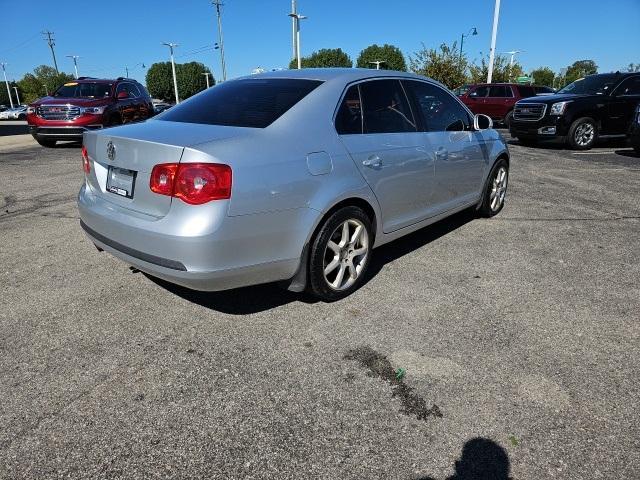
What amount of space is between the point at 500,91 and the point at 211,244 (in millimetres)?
19878

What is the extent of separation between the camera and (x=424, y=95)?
4.25m

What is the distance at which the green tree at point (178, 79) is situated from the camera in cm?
9912

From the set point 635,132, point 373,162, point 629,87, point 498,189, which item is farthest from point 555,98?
point 373,162

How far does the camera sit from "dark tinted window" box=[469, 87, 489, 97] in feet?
65.3

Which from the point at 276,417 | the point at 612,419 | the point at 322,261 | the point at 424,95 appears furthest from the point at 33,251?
the point at 612,419

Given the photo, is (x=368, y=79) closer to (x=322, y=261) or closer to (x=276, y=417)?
(x=322, y=261)

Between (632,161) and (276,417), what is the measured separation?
1115cm

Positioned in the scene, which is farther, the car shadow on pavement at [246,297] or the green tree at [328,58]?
the green tree at [328,58]

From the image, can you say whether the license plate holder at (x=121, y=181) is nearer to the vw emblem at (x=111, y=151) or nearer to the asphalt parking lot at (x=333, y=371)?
the vw emblem at (x=111, y=151)

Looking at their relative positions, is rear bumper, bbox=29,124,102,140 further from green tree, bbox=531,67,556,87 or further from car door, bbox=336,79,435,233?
green tree, bbox=531,67,556,87

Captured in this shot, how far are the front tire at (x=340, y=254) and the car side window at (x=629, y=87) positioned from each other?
11.7 meters

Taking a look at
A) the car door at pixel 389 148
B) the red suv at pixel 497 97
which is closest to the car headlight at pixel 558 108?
the red suv at pixel 497 97

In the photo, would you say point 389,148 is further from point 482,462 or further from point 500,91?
point 500,91

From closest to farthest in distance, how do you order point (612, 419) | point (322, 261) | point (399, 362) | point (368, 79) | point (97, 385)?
point (612, 419)
point (97, 385)
point (399, 362)
point (322, 261)
point (368, 79)
